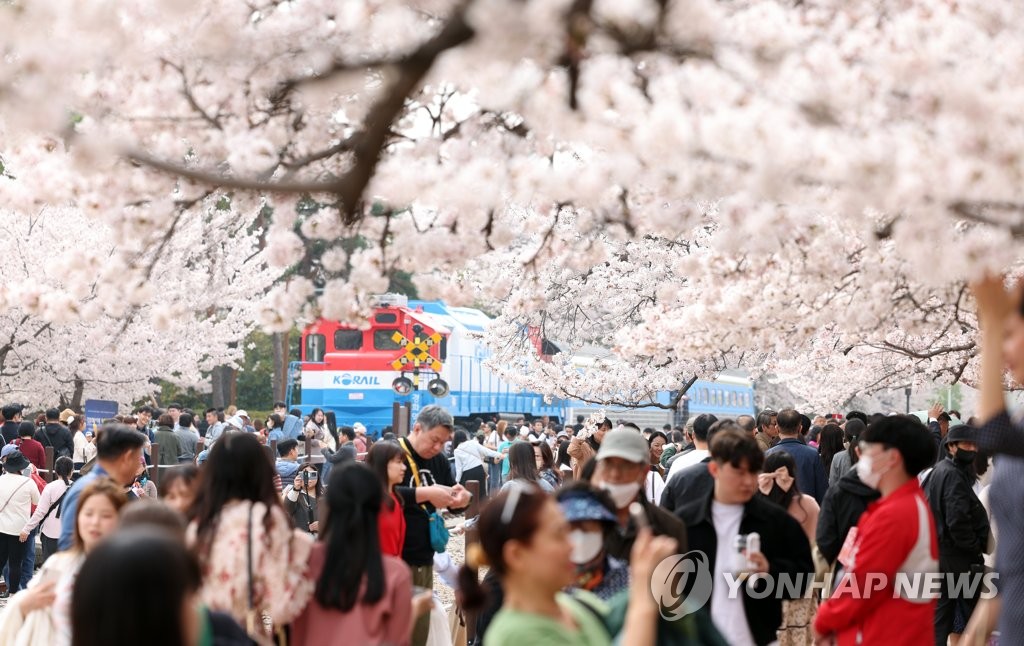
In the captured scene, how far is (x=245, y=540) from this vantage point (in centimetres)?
494

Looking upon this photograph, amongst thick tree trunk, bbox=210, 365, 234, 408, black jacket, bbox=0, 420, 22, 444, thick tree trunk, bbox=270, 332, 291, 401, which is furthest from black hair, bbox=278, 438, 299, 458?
thick tree trunk, bbox=210, 365, 234, 408

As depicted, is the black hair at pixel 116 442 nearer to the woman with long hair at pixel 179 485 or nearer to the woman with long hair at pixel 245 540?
the woman with long hair at pixel 179 485

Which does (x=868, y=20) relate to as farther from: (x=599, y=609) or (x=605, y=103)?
(x=599, y=609)

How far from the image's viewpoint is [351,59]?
224 inches

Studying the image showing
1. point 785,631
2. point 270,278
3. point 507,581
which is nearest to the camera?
point 507,581

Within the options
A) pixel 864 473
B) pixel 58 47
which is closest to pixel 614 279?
pixel 864 473

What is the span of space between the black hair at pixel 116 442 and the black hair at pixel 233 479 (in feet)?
5.07

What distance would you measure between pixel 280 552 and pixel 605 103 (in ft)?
6.62

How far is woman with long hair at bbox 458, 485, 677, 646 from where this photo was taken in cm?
355

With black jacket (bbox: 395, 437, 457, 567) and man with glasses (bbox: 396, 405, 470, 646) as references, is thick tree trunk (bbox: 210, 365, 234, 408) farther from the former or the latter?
black jacket (bbox: 395, 437, 457, 567)

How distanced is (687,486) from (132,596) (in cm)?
434

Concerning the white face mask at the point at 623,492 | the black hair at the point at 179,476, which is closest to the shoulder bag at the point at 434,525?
the black hair at the point at 179,476

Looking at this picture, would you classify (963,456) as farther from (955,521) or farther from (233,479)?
(233,479)

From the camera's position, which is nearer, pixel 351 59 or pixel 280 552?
pixel 280 552
